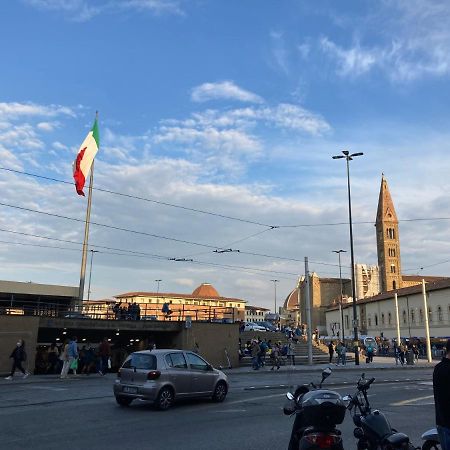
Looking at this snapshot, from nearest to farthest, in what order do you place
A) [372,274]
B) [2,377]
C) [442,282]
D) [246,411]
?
[246,411] → [2,377] → [442,282] → [372,274]

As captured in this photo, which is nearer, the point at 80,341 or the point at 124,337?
the point at 124,337

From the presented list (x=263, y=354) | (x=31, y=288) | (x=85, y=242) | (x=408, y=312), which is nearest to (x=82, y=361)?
(x=85, y=242)

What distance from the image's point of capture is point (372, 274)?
472 feet

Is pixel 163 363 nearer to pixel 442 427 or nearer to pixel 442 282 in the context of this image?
pixel 442 427

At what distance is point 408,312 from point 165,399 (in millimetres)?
80647

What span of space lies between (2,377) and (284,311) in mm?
165004

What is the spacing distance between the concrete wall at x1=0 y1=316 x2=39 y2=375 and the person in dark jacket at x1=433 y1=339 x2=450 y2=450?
2275 centimetres

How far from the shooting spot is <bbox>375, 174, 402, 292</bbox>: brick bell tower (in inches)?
5236

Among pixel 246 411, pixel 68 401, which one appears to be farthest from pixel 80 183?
pixel 246 411

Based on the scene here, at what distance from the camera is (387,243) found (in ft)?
441

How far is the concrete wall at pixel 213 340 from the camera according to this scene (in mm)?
31500

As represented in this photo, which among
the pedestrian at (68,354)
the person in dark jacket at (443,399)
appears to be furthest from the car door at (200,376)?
the person in dark jacket at (443,399)

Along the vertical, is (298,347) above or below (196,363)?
above

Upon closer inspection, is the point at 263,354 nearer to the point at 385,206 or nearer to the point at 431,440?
the point at 431,440
